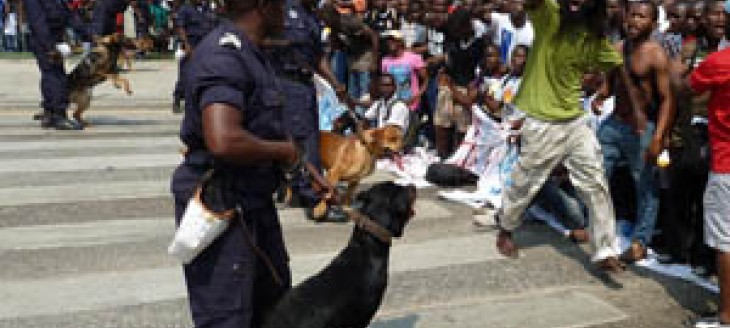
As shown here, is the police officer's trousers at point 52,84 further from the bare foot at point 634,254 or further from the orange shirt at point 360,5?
the bare foot at point 634,254

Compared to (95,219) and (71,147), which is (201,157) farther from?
(71,147)

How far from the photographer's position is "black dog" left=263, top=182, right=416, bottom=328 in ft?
9.58

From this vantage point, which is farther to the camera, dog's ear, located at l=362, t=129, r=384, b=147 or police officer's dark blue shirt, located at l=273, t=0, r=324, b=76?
dog's ear, located at l=362, t=129, r=384, b=147

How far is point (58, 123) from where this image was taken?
31.8 ft

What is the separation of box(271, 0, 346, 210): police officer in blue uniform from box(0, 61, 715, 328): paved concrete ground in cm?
76

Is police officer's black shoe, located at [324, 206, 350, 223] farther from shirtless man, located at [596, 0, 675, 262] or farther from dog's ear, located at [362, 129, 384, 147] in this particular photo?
shirtless man, located at [596, 0, 675, 262]

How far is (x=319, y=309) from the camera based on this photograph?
9.66ft

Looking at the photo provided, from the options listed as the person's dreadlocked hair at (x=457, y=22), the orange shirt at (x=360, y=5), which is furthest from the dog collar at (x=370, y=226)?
the orange shirt at (x=360, y=5)

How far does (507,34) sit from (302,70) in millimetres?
3342

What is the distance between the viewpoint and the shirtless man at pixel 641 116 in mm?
5027

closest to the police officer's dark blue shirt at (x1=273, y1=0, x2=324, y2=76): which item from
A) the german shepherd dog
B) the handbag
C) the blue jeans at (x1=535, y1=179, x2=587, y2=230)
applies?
the blue jeans at (x1=535, y1=179, x2=587, y2=230)

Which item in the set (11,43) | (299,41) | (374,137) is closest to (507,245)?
(374,137)

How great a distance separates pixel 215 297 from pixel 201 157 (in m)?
0.50

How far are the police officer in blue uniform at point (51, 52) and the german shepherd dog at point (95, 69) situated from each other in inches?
6.1
